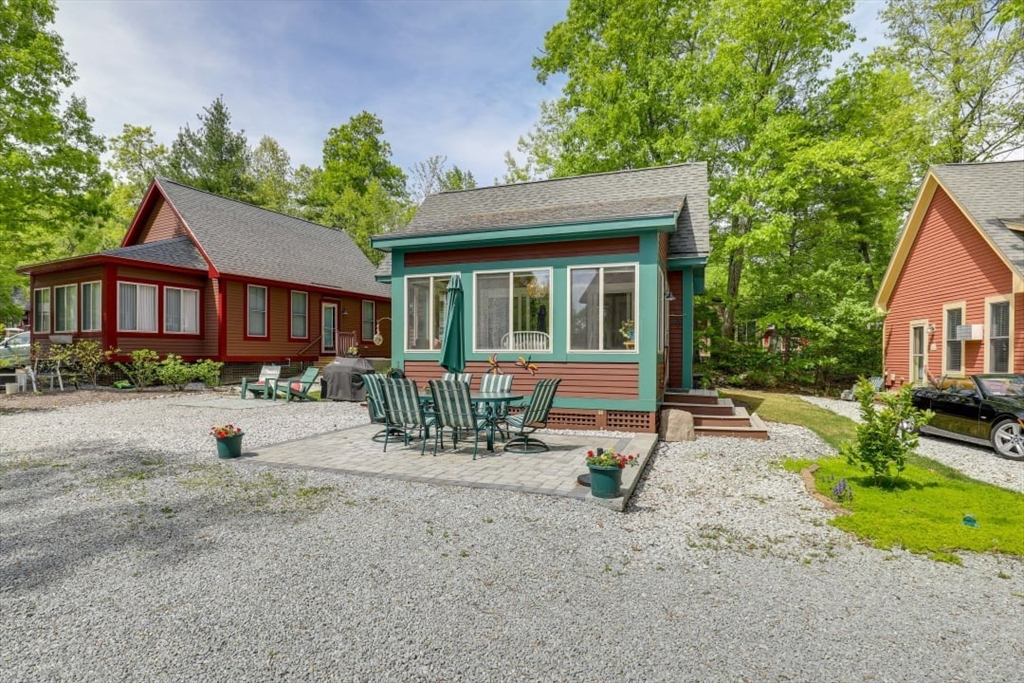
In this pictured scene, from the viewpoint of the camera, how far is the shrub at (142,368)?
14.9 metres

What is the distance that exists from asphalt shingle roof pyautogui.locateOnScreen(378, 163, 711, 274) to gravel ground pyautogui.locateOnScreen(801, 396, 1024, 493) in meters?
5.38

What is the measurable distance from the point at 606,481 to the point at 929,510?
3.18 m

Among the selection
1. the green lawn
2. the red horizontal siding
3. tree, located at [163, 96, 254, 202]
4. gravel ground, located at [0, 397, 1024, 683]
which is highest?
tree, located at [163, 96, 254, 202]

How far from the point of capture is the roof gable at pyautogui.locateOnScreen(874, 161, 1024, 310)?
11.0 metres

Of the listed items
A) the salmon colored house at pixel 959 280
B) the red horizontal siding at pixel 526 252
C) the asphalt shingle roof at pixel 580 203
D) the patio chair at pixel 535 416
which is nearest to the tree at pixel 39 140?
the asphalt shingle roof at pixel 580 203

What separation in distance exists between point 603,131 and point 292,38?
11367 mm

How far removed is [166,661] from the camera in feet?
8.21

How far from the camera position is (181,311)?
17.2 meters

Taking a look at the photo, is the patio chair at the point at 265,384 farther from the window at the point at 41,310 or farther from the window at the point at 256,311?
the window at the point at 41,310

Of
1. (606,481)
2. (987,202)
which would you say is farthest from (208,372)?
(987,202)

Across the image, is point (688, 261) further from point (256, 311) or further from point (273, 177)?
point (273, 177)

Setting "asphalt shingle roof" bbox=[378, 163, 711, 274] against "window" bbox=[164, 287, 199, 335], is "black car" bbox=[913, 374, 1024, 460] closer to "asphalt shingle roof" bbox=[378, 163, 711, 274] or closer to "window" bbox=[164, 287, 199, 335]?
"asphalt shingle roof" bbox=[378, 163, 711, 274]

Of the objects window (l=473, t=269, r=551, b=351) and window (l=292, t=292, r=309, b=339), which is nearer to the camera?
window (l=473, t=269, r=551, b=351)

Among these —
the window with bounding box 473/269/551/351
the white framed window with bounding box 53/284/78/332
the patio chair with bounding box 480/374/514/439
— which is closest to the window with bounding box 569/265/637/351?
the window with bounding box 473/269/551/351
